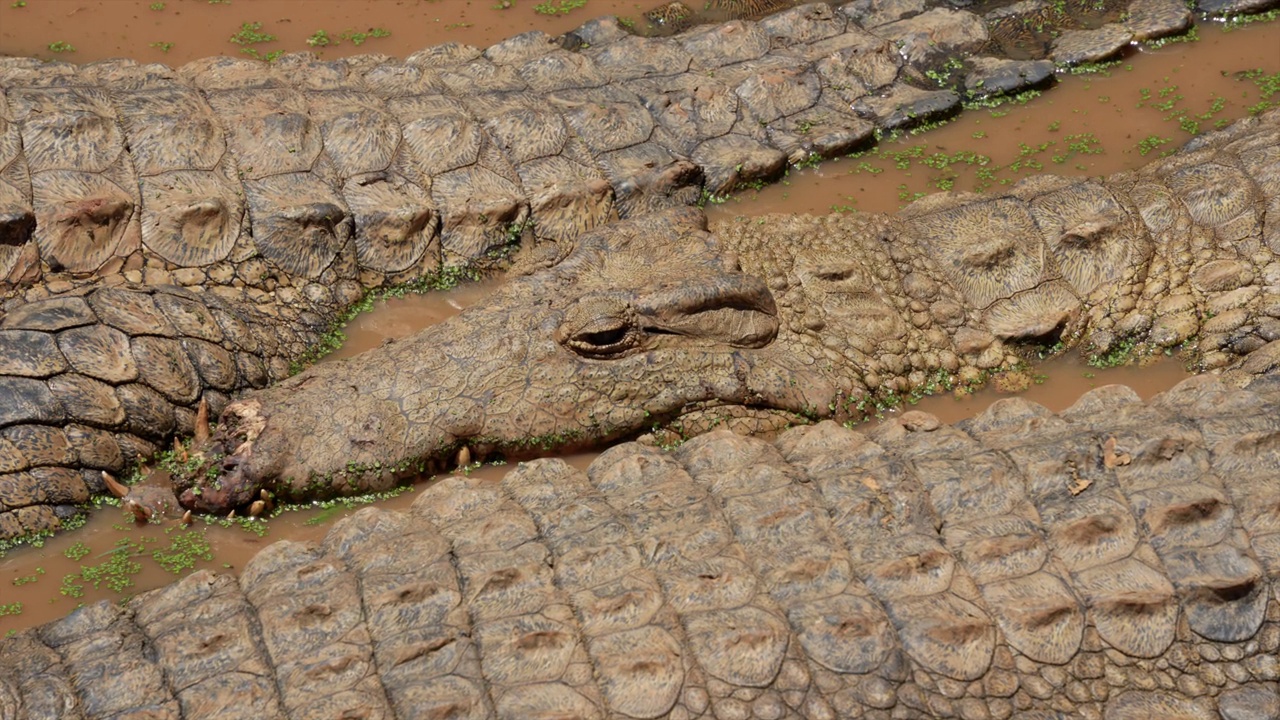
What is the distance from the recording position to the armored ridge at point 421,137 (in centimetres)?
664

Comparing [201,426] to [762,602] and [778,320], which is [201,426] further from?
[762,602]

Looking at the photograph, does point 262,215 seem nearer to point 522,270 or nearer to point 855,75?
point 522,270

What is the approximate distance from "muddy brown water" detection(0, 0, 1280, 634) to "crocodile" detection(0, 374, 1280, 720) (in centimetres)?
141

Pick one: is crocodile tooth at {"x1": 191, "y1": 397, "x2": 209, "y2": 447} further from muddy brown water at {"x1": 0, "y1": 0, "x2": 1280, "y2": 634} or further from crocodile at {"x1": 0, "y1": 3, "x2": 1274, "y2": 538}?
muddy brown water at {"x1": 0, "y1": 0, "x2": 1280, "y2": 634}

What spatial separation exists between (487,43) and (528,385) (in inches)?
134

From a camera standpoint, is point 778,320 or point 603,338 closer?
point 603,338

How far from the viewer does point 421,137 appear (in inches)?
283

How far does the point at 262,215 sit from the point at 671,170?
2018 mm

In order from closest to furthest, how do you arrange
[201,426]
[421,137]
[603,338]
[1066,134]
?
[201,426] < [603,338] < [421,137] < [1066,134]

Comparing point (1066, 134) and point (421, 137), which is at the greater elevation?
point (421, 137)

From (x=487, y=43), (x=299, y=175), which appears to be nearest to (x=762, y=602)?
(x=299, y=175)

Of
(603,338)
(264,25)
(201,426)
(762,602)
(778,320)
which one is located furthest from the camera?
(264,25)

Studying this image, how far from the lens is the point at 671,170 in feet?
24.4

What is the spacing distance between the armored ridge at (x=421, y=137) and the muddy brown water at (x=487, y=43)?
0.19 metres
